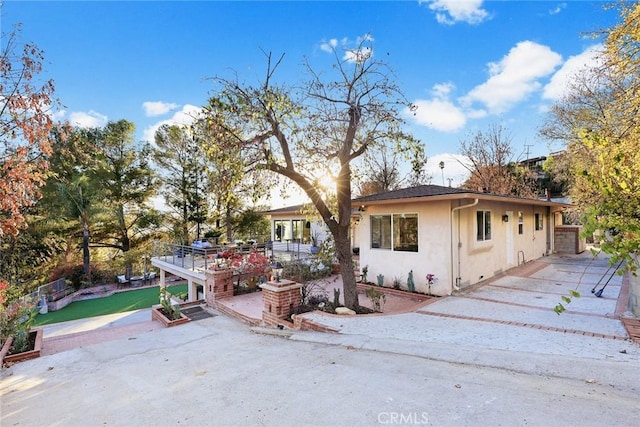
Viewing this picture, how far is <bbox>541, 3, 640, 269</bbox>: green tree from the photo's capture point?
2.25 metres

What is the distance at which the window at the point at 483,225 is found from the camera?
33.6 feet

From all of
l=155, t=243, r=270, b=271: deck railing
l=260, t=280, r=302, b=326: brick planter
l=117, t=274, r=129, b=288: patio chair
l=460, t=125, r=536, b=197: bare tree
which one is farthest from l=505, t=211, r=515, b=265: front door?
l=117, t=274, r=129, b=288: patio chair

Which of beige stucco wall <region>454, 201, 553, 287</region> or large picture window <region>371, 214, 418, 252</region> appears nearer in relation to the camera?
beige stucco wall <region>454, 201, 553, 287</region>

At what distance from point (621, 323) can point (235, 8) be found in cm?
1184

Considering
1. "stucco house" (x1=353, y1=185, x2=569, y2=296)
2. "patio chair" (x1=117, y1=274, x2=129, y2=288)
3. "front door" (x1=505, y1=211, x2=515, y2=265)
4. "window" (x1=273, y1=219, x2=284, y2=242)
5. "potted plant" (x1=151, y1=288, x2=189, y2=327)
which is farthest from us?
"window" (x1=273, y1=219, x2=284, y2=242)

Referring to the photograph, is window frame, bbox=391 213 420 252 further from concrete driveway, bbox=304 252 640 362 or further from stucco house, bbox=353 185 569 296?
concrete driveway, bbox=304 252 640 362

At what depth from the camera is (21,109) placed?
191 inches

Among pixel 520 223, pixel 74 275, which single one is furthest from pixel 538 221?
pixel 74 275

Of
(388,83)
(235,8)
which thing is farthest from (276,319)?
(235,8)

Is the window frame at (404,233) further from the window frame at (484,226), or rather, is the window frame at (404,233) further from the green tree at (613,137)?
the green tree at (613,137)

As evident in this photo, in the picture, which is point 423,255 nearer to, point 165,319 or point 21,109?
point 165,319

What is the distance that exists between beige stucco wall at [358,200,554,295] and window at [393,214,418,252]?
147mm

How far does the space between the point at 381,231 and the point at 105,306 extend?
15187 millimetres

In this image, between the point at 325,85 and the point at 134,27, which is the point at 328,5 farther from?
the point at 134,27
